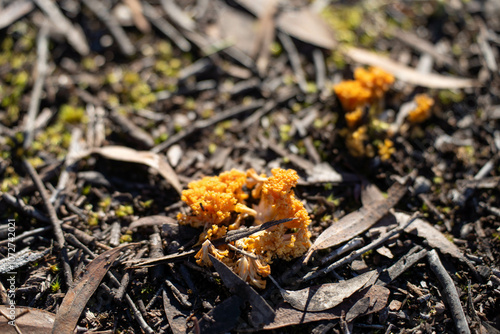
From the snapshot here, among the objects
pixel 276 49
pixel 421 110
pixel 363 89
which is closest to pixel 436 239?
pixel 421 110

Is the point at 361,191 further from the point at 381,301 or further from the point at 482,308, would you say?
the point at 482,308

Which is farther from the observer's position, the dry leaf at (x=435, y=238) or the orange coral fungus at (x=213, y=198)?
the dry leaf at (x=435, y=238)

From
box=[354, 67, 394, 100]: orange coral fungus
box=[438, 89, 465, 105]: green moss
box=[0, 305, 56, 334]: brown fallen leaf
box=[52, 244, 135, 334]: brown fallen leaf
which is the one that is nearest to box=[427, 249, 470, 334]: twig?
box=[354, 67, 394, 100]: orange coral fungus

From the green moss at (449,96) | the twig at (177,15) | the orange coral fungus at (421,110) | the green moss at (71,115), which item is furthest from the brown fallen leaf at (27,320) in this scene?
the green moss at (449,96)

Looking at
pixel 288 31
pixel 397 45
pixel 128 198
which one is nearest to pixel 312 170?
pixel 128 198

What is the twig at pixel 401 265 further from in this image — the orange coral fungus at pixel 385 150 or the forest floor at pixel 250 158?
the orange coral fungus at pixel 385 150

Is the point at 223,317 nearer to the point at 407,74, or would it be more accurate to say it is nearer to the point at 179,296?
the point at 179,296
